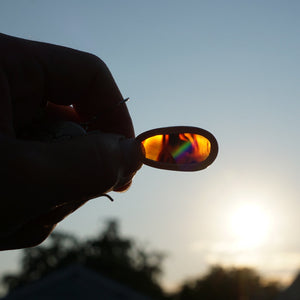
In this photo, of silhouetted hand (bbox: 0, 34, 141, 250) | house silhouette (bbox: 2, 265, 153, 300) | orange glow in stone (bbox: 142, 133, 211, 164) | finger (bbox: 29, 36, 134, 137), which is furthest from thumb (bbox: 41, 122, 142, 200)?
house silhouette (bbox: 2, 265, 153, 300)

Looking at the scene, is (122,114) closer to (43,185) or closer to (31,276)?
(43,185)

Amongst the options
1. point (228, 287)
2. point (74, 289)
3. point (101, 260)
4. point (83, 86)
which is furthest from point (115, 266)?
point (83, 86)

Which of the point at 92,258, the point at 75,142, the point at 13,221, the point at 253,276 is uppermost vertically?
the point at 75,142

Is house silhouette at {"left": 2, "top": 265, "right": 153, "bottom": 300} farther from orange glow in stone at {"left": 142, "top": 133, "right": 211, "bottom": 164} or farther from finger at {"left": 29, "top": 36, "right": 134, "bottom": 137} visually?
orange glow in stone at {"left": 142, "top": 133, "right": 211, "bottom": 164}

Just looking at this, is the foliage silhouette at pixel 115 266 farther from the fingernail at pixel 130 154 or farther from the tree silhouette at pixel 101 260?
the fingernail at pixel 130 154

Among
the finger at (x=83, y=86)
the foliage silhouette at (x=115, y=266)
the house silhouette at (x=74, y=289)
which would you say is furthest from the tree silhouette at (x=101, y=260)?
the finger at (x=83, y=86)

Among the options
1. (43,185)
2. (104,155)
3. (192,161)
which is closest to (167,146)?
(192,161)

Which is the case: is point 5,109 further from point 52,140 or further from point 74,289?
point 74,289
